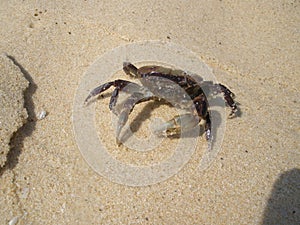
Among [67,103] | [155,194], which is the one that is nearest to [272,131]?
[155,194]

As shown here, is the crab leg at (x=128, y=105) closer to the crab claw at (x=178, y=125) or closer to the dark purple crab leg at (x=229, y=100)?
the crab claw at (x=178, y=125)

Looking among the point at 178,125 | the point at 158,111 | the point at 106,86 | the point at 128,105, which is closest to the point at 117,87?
the point at 106,86

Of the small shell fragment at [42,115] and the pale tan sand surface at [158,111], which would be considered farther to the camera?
the small shell fragment at [42,115]

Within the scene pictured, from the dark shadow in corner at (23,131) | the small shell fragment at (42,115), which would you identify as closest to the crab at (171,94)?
the small shell fragment at (42,115)

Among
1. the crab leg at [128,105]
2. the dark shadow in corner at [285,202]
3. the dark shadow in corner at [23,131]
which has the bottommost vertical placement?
the dark shadow in corner at [23,131]

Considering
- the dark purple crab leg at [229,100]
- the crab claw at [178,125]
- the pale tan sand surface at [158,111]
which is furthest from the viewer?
the dark purple crab leg at [229,100]

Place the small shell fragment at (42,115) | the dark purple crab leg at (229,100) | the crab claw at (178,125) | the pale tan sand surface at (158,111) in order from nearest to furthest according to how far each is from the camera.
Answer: the pale tan sand surface at (158,111), the crab claw at (178,125), the small shell fragment at (42,115), the dark purple crab leg at (229,100)

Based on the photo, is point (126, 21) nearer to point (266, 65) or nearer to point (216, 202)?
point (266, 65)

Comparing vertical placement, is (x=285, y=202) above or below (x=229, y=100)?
below

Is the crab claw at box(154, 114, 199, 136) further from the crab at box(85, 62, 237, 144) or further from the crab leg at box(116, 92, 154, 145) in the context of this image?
A: the crab leg at box(116, 92, 154, 145)

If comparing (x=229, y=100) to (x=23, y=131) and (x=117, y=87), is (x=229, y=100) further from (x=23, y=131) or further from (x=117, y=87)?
(x=23, y=131)
